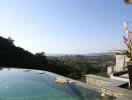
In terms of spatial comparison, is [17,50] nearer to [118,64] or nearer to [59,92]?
[118,64]

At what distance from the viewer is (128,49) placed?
17.1 ft

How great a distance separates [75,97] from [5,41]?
22.7 metres

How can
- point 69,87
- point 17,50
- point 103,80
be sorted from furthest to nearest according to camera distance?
point 17,50 → point 103,80 → point 69,87

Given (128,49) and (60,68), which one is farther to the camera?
(60,68)

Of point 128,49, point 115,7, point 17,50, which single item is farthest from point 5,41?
point 128,49

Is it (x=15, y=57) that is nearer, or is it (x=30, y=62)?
(x=30, y=62)

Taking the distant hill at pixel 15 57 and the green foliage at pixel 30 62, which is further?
the distant hill at pixel 15 57

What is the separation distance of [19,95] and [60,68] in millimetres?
16325

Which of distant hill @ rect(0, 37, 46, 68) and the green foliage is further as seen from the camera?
distant hill @ rect(0, 37, 46, 68)

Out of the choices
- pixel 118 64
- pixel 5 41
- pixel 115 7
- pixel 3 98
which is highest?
pixel 115 7

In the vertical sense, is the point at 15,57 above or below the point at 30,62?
above

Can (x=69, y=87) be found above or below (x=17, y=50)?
below

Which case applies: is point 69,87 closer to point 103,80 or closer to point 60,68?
point 103,80

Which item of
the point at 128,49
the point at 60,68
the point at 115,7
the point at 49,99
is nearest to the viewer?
the point at 128,49
